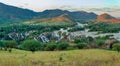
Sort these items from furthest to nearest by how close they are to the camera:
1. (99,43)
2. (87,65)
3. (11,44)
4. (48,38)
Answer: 1. (48,38)
2. (99,43)
3. (11,44)
4. (87,65)

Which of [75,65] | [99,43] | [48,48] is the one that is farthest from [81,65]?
[99,43]

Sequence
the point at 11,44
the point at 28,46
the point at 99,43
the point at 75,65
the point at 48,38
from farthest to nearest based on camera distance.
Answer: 1. the point at 48,38
2. the point at 99,43
3. the point at 11,44
4. the point at 28,46
5. the point at 75,65

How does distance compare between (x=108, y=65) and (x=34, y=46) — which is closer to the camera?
(x=108, y=65)

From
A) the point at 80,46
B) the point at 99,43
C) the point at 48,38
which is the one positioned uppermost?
the point at 80,46

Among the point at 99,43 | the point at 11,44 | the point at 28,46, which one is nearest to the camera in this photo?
the point at 28,46

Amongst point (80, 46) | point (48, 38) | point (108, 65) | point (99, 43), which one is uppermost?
point (108, 65)

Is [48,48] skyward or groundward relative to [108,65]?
groundward

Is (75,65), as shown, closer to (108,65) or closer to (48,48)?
(108,65)

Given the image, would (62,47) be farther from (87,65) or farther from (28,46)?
(87,65)

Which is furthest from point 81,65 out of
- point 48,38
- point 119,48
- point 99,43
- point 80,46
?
point 48,38
